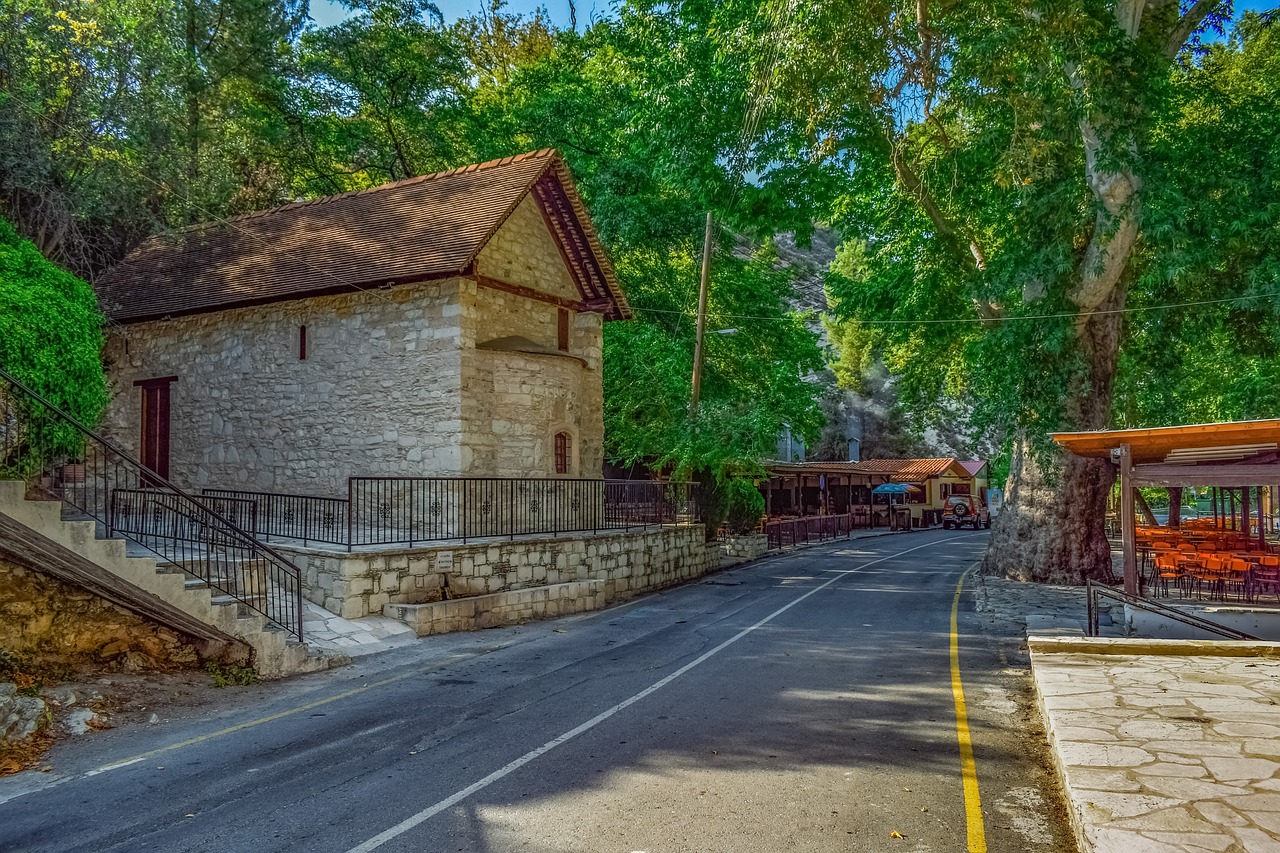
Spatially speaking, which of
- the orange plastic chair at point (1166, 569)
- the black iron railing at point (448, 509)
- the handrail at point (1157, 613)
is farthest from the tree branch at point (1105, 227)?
the black iron railing at point (448, 509)

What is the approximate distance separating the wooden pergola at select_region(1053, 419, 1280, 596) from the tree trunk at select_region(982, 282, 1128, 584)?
21.5ft

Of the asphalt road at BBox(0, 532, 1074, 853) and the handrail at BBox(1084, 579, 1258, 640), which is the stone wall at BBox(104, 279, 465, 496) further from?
the handrail at BBox(1084, 579, 1258, 640)

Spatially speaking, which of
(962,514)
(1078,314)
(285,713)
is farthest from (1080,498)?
(962,514)

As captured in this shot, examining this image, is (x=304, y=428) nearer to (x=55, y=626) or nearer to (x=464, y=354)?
(x=464, y=354)

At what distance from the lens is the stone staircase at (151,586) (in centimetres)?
702

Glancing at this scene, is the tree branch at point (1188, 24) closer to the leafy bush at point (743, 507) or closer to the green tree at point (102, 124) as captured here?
the leafy bush at point (743, 507)

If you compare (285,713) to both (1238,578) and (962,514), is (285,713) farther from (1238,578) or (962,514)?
(962,514)

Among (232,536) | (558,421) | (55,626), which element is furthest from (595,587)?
(55,626)

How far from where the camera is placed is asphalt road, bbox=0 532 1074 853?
479cm

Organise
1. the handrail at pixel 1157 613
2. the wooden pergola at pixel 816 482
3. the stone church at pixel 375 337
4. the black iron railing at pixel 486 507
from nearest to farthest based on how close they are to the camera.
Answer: the handrail at pixel 1157 613, the black iron railing at pixel 486 507, the stone church at pixel 375 337, the wooden pergola at pixel 816 482

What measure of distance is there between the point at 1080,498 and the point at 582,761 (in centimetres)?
1567

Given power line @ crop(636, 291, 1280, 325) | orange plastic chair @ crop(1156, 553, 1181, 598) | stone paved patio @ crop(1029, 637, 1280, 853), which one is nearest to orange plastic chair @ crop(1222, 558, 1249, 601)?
orange plastic chair @ crop(1156, 553, 1181, 598)

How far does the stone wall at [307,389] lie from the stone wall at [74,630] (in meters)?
6.31

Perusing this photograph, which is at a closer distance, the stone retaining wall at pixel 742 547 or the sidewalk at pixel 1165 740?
the sidewalk at pixel 1165 740
